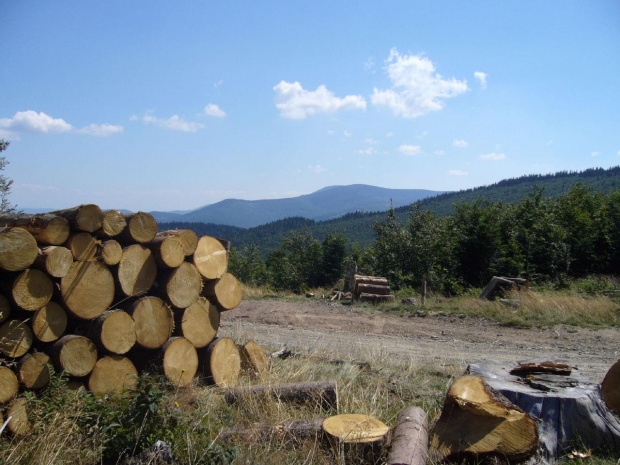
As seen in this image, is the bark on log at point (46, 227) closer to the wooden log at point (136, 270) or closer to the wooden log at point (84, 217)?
the wooden log at point (84, 217)

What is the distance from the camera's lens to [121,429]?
376 cm

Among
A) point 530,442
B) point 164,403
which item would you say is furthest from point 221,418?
point 530,442

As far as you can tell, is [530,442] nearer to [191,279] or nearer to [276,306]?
[191,279]

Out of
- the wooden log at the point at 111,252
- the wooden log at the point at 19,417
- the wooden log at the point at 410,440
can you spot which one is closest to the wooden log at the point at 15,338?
the wooden log at the point at 19,417

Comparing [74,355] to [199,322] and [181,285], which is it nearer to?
[181,285]

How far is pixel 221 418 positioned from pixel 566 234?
69.9 ft

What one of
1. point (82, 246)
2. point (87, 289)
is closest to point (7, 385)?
point (87, 289)

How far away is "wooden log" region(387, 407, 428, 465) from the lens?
3520mm

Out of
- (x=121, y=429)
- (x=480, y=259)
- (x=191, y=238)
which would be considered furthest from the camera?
(x=480, y=259)

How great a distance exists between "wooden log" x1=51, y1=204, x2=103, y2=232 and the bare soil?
12.5 ft

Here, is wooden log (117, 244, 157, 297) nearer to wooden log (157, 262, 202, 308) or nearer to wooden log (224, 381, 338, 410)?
wooden log (157, 262, 202, 308)

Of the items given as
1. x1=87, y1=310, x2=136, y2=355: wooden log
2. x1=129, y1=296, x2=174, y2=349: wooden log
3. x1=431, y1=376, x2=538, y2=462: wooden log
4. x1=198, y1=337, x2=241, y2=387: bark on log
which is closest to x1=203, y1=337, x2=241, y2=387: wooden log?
x1=198, y1=337, x2=241, y2=387: bark on log

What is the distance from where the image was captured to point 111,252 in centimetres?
526

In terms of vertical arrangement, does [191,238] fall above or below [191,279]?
above
